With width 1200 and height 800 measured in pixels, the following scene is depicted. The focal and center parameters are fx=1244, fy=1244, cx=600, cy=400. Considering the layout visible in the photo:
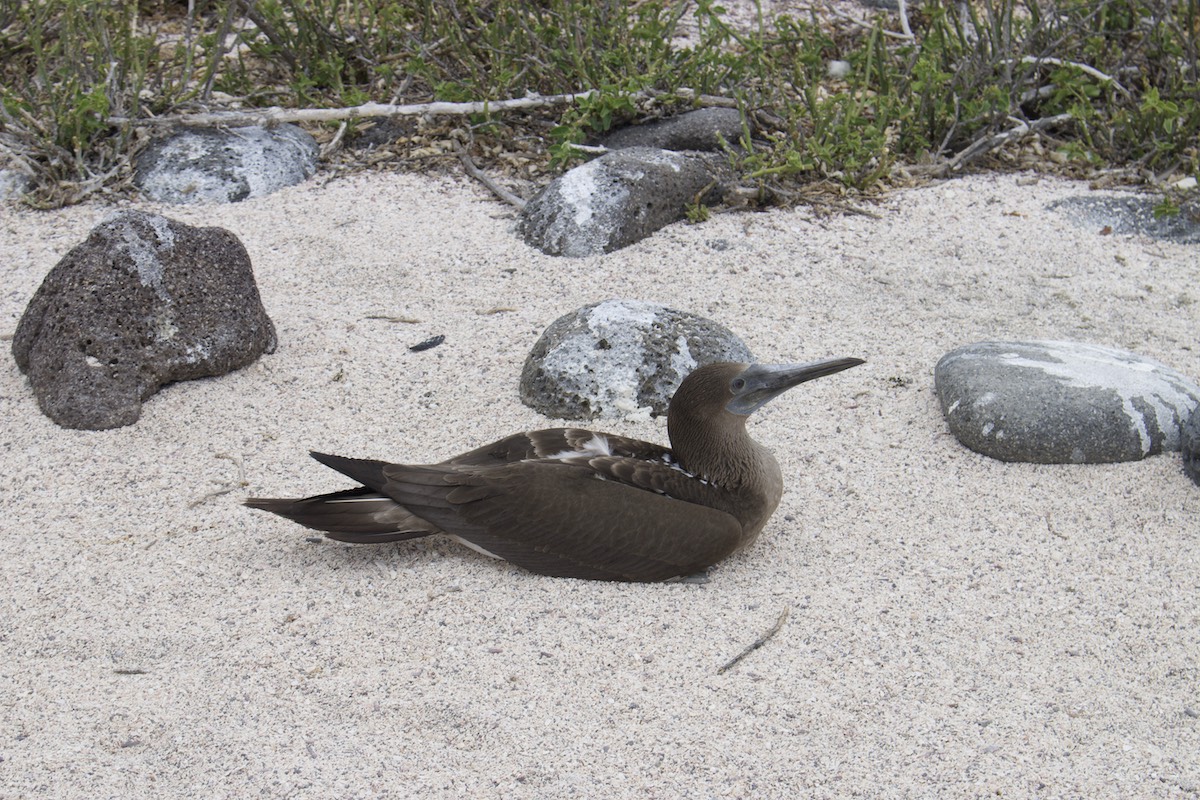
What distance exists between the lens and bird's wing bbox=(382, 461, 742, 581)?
145 inches

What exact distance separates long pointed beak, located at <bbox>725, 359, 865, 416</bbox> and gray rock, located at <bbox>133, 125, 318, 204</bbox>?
3.56m

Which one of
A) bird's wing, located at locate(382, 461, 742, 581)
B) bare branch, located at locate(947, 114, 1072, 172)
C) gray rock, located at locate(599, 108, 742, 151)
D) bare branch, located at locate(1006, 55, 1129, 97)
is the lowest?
bird's wing, located at locate(382, 461, 742, 581)

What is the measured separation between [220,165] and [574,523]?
3693mm

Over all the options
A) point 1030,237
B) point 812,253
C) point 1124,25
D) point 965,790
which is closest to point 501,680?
point 965,790

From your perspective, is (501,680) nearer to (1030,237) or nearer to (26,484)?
(26,484)

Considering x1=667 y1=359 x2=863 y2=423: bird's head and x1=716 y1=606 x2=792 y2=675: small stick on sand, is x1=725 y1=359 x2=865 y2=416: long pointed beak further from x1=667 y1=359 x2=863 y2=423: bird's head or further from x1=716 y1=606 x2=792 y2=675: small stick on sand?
x1=716 y1=606 x2=792 y2=675: small stick on sand

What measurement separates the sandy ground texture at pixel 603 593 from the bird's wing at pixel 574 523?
94 millimetres

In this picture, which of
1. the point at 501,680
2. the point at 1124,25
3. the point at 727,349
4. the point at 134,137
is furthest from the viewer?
the point at 1124,25

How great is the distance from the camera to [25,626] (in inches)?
138

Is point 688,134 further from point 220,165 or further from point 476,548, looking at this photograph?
point 476,548

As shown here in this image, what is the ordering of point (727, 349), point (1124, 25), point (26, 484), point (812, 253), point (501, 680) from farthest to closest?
1. point (1124, 25)
2. point (812, 253)
3. point (727, 349)
4. point (26, 484)
5. point (501, 680)

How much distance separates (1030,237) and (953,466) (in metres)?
2.05

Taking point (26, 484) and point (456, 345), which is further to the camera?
point (456, 345)

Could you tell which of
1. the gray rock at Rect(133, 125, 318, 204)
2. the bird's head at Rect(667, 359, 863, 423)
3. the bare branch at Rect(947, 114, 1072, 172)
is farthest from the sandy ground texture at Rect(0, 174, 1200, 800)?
the bare branch at Rect(947, 114, 1072, 172)
